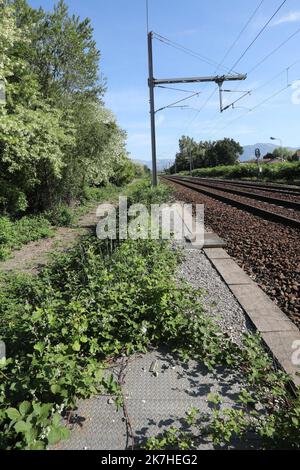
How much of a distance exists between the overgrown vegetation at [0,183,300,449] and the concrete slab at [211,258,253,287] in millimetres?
1088

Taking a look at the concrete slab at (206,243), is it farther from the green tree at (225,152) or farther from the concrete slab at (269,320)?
the green tree at (225,152)

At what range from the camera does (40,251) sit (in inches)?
385

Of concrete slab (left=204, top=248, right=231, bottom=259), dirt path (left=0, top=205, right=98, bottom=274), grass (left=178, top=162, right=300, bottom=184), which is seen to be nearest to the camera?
concrete slab (left=204, top=248, right=231, bottom=259)

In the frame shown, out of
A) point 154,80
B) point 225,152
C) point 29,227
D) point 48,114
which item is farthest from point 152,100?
point 225,152

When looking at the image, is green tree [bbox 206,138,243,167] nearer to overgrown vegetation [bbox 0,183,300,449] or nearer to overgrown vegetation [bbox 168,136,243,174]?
overgrown vegetation [bbox 168,136,243,174]

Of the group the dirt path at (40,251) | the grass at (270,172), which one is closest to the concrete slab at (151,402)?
the dirt path at (40,251)

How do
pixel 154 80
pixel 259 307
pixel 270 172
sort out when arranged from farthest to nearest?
pixel 270 172, pixel 154 80, pixel 259 307

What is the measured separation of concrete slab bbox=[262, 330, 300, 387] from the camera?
281cm

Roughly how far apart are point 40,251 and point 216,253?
5.43 m

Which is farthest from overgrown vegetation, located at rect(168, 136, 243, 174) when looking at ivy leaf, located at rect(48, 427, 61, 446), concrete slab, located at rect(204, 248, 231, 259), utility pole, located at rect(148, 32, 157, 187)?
ivy leaf, located at rect(48, 427, 61, 446)

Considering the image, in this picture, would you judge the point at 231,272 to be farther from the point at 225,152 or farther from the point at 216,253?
the point at 225,152

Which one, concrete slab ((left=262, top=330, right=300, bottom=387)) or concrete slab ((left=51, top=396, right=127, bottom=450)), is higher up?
concrete slab ((left=262, top=330, right=300, bottom=387))

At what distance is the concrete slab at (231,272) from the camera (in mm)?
4935
